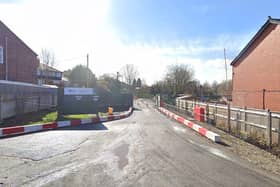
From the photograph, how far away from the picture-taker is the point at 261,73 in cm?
1931

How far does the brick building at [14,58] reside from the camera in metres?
26.0

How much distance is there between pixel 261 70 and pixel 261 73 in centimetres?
26

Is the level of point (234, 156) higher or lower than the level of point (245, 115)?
lower

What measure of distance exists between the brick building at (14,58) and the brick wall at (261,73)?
2532 centimetres

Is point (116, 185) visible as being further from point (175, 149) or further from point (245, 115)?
point (245, 115)

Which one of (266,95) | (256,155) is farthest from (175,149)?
(266,95)

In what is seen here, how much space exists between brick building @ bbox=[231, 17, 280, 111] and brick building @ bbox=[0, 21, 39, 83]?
2522 cm

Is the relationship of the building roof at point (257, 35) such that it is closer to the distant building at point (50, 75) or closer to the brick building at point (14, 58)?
the brick building at point (14, 58)

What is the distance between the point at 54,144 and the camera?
968cm

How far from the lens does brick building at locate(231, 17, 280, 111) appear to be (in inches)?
680

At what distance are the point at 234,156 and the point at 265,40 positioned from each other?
14.8 meters

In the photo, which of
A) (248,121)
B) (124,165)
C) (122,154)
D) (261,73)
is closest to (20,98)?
(122,154)

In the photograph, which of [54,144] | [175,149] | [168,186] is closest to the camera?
[168,186]

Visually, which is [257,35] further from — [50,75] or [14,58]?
[50,75]
